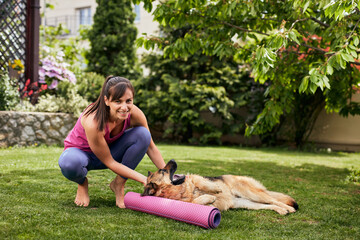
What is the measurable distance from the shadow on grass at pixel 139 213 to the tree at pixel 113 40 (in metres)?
7.19

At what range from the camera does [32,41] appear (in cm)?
862

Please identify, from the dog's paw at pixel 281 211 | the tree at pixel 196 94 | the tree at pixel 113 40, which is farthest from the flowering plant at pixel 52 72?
the dog's paw at pixel 281 211

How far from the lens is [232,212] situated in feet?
10.7

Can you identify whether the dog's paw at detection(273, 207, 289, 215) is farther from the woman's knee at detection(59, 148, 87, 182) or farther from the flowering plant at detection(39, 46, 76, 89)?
the flowering plant at detection(39, 46, 76, 89)

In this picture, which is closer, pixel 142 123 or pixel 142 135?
pixel 142 135

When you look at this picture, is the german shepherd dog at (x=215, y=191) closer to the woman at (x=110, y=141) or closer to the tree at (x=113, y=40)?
the woman at (x=110, y=141)

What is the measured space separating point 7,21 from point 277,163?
270 inches

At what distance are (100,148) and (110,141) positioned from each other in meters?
0.29

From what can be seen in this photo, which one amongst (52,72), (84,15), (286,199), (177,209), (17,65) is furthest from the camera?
(84,15)

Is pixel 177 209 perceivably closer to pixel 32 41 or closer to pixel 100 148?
pixel 100 148

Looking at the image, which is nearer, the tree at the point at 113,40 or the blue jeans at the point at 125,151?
the blue jeans at the point at 125,151

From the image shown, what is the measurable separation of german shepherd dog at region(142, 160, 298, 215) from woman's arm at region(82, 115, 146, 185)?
0.16 meters

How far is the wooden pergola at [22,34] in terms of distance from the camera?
324 inches

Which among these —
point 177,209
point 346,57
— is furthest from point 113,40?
point 177,209
